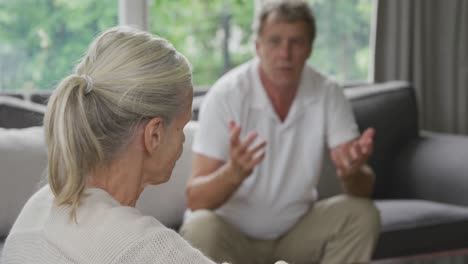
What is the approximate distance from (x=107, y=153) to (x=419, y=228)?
84.0 inches

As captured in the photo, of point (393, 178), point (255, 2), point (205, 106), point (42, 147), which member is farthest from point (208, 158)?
point (255, 2)

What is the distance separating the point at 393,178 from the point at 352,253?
37.9 inches

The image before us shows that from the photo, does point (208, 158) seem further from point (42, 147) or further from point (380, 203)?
point (380, 203)

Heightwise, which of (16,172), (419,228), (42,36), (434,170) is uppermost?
(42,36)

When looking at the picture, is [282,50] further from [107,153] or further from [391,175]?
[107,153]

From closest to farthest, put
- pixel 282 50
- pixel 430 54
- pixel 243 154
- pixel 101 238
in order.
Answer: pixel 101 238 < pixel 243 154 < pixel 282 50 < pixel 430 54

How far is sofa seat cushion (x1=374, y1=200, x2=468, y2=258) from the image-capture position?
3.40 metres

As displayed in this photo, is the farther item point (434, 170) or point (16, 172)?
point (434, 170)

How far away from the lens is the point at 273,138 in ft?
10.3

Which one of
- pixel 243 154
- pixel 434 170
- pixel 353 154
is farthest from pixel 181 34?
pixel 243 154

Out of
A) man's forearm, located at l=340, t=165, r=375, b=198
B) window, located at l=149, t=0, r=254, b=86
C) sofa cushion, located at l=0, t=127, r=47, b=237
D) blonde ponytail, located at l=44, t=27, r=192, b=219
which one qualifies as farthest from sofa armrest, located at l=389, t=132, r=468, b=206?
blonde ponytail, located at l=44, t=27, r=192, b=219

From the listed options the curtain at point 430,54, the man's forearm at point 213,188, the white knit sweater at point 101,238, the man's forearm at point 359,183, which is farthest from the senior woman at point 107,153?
the curtain at point 430,54

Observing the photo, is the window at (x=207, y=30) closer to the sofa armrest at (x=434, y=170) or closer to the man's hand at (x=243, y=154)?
the sofa armrest at (x=434, y=170)

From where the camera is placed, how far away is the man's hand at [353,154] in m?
2.94
